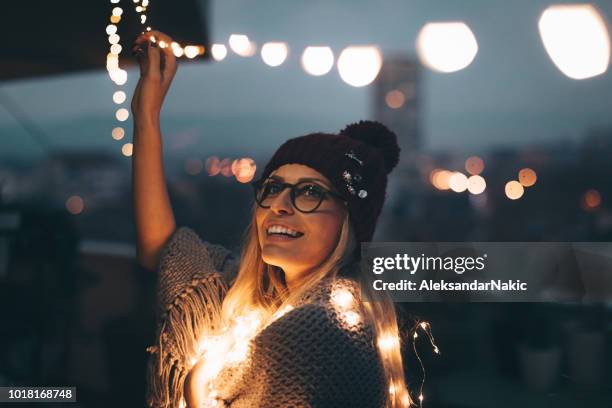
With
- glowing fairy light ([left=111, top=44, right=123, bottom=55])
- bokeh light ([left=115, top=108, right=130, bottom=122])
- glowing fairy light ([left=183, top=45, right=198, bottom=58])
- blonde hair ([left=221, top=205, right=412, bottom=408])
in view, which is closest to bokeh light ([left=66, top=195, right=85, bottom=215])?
bokeh light ([left=115, top=108, right=130, bottom=122])

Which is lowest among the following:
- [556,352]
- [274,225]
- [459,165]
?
[556,352]

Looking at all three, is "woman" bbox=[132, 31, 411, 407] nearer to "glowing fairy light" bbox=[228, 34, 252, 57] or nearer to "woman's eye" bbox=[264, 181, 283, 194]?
"woman's eye" bbox=[264, 181, 283, 194]

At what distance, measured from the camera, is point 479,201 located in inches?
129

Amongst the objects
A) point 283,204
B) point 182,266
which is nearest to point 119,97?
point 182,266

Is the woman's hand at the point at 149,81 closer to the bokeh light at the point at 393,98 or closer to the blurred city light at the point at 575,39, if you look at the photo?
the bokeh light at the point at 393,98

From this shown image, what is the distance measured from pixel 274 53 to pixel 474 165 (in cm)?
153

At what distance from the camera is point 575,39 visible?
2049mm

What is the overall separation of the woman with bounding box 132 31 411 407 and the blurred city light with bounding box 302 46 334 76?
1.38 feet

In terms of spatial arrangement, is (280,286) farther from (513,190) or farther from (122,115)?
(513,190)

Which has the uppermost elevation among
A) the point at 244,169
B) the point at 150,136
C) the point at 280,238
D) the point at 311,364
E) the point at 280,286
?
the point at 244,169

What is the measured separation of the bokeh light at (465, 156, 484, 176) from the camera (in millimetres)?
3014

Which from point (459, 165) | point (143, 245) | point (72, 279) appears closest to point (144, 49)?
point (143, 245)

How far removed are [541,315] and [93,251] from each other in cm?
240

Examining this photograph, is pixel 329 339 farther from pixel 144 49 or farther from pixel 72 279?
pixel 72 279
